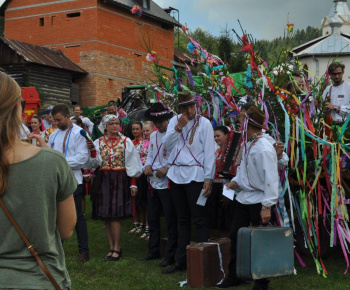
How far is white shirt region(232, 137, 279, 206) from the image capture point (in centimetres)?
580

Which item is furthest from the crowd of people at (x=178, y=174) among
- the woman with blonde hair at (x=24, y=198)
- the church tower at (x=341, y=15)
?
the church tower at (x=341, y=15)

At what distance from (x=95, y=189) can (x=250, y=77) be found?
259cm

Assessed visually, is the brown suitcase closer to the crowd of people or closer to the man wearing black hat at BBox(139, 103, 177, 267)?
the crowd of people

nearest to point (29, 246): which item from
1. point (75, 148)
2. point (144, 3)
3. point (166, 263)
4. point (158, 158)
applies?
point (166, 263)

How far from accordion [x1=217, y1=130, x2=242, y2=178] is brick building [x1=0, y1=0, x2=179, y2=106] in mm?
30323

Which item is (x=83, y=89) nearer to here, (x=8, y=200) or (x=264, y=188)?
(x=264, y=188)

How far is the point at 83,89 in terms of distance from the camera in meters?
37.2

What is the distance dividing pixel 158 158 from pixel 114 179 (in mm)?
694

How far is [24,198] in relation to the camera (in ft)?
8.57

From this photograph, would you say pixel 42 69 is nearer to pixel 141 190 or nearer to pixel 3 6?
pixel 3 6

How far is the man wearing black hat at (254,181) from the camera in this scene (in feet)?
19.1

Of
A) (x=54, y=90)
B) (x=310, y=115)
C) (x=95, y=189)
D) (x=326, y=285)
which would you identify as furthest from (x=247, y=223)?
(x=54, y=90)

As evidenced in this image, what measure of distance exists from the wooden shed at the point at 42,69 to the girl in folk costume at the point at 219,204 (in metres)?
25.3

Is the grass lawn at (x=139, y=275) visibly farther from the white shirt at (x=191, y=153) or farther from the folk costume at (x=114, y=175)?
the white shirt at (x=191, y=153)
